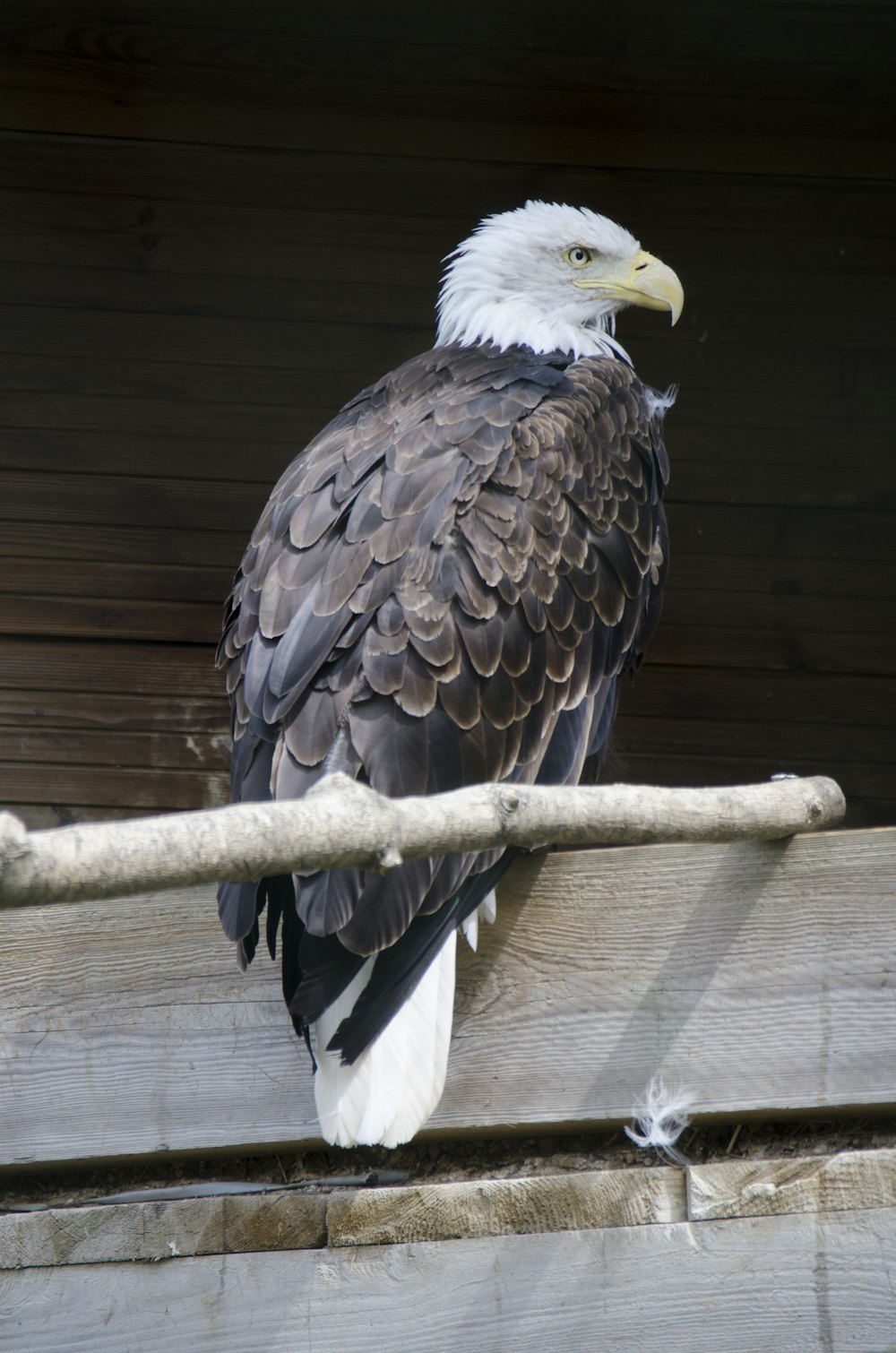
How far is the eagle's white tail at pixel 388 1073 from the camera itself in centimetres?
186

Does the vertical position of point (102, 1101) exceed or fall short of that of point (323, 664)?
it falls short

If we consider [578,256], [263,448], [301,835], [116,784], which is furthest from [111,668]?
[301,835]

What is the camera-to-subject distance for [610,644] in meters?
2.51

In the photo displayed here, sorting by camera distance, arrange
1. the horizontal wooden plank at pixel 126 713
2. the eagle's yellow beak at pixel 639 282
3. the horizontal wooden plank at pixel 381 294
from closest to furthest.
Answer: the eagle's yellow beak at pixel 639 282 < the horizontal wooden plank at pixel 381 294 < the horizontal wooden plank at pixel 126 713

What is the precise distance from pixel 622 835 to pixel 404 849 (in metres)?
0.32

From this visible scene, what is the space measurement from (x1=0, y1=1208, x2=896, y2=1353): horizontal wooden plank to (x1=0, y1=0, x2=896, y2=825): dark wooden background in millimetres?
1745

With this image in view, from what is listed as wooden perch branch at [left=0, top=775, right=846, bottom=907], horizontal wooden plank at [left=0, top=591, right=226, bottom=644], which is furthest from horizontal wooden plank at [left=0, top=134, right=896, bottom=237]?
wooden perch branch at [left=0, top=775, right=846, bottom=907]

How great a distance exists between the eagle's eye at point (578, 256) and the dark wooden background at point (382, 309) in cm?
43

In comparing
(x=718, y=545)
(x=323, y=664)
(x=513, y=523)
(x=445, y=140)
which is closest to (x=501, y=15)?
(x=445, y=140)

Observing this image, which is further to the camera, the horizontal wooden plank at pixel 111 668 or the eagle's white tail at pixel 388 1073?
the horizontal wooden plank at pixel 111 668

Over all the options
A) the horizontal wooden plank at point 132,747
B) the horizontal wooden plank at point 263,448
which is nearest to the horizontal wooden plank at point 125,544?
the horizontal wooden plank at point 263,448

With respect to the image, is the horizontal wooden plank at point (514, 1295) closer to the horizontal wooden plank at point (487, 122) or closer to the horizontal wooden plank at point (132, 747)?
the horizontal wooden plank at point (132, 747)

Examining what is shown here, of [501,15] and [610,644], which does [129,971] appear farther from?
[501,15]

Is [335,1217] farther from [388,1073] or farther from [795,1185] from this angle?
[795,1185]
